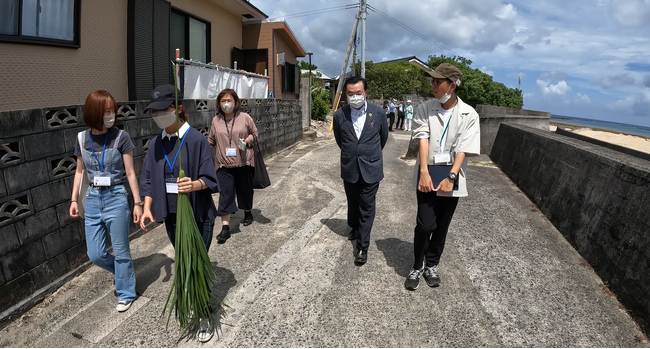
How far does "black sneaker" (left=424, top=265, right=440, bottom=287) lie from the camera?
136 inches

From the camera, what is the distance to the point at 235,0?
10.2 m

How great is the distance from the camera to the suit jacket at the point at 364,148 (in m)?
3.95

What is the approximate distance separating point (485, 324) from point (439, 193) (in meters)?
1.06

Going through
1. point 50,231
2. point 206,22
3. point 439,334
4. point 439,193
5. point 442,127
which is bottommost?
point 439,334

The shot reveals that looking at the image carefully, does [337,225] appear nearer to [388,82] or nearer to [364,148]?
[364,148]

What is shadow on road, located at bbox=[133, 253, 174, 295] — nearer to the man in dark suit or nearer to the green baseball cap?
the man in dark suit

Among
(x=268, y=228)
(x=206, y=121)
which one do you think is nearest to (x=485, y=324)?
(x=268, y=228)

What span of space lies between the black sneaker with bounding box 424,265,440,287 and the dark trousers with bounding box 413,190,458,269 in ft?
0.25

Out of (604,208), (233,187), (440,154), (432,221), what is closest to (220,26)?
(233,187)

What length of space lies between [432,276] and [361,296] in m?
0.71

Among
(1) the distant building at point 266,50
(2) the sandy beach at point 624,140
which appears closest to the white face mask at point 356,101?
(1) the distant building at point 266,50

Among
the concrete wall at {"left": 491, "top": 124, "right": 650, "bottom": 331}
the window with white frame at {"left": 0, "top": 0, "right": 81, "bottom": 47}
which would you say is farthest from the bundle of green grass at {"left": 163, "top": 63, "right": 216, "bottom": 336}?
the window with white frame at {"left": 0, "top": 0, "right": 81, "bottom": 47}

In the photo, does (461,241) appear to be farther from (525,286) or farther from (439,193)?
(439,193)

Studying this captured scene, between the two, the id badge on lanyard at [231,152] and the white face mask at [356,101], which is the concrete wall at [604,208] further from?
the id badge on lanyard at [231,152]
